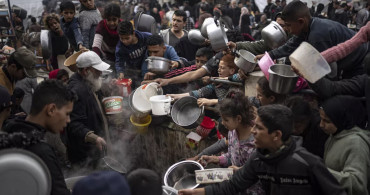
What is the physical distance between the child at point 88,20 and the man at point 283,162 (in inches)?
184

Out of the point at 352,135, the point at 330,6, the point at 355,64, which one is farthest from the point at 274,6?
the point at 352,135

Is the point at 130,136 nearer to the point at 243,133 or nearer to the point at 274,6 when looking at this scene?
the point at 243,133

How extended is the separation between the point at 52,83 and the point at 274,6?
1333 cm

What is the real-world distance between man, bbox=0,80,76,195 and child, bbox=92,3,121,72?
3015 millimetres

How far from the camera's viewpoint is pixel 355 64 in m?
3.29

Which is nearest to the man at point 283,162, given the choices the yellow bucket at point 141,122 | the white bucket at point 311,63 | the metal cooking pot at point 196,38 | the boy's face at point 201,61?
the white bucket at point 311,63

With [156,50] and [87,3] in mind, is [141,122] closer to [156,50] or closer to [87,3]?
[156,50]

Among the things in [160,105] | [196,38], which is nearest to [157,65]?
[160,105]

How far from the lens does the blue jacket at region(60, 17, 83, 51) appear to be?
20.2 feet

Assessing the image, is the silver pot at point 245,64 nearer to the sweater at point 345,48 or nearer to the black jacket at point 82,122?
the sweater at point 345,48

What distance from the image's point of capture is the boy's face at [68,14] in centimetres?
612

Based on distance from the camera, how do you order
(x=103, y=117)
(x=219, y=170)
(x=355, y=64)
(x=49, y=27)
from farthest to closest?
(x=49, y=27) → (x=103, y=117) → (x=355, y=64) → (x=219, y=170)

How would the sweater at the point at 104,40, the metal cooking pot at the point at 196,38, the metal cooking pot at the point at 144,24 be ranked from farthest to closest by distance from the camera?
the metal cooking pot at the point at 144,24
the metal cooking pot at the point at 196,38
the sweater at the point at 104,40

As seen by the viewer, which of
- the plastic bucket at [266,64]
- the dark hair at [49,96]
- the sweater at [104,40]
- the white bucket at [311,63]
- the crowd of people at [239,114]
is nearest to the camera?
the crowd of people at [239,114]
